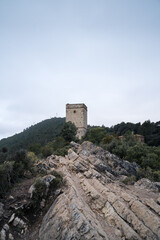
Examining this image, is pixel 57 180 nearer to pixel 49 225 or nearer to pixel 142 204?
pixel 49 225

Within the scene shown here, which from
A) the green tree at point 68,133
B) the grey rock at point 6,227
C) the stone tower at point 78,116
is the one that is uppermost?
the stone tower at point 78,116

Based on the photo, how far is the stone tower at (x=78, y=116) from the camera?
3872 centimetres

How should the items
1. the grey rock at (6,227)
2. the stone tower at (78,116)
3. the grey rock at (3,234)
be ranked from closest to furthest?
the grey rock at (3,234) → the grey rock at (6,227) → the stone tower at (78,116)

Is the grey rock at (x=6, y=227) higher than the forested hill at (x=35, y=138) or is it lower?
lower

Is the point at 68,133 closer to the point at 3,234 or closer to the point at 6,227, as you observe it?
the point at 6,227

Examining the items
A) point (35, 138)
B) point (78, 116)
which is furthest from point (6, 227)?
point (35, 138)

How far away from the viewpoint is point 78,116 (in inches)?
1532

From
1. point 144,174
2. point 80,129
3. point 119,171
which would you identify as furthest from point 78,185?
point 80,129

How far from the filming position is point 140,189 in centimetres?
1373

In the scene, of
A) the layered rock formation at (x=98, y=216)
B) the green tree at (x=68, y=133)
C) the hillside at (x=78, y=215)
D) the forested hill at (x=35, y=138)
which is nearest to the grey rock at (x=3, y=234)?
the hillside at (x=78, y=215)

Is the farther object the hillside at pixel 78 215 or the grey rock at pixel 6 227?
the grey rock at pixel 6 227

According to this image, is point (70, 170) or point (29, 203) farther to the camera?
point (70, 170)

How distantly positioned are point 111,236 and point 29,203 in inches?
195

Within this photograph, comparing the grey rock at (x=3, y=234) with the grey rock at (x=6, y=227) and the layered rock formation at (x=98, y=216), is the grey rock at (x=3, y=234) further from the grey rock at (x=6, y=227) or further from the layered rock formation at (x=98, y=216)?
the layered rock formation at (x=98, y=216)
